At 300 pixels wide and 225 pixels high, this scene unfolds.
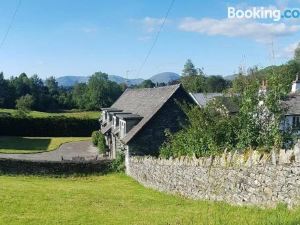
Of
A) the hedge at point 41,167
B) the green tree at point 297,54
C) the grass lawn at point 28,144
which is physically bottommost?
the hedge at point 41,167

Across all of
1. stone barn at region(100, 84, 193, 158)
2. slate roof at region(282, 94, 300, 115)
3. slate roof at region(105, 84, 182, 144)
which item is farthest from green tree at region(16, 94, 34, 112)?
slate roof at region(282, 94, 300, 115)

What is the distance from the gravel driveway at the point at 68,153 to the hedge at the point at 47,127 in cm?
972

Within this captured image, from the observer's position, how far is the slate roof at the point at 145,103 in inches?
1324

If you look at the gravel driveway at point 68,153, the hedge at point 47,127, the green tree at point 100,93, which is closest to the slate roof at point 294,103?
the gravel driveway at point 68,153

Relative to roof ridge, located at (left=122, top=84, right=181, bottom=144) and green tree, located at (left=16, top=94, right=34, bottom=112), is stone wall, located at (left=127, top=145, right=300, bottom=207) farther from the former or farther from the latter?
green tree, located at (left=16, top=94, right=34, bottom=112)

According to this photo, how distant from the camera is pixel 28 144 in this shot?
2109 inches

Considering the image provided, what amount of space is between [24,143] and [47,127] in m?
9.39

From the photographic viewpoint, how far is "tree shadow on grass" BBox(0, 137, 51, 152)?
49844mm

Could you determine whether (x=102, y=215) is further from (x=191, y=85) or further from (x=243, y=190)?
(x=191, y=85)

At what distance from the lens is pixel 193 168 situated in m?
17.7

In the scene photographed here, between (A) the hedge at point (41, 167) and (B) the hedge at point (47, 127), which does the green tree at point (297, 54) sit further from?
(A) the hedge at point (41, 167)

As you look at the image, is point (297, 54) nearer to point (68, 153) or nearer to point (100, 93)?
point (100, 93)

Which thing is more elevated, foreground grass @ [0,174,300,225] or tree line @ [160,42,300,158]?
tree line @ [160,42,300,158]

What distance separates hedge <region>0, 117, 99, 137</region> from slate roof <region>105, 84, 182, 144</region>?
1741 centimetres
